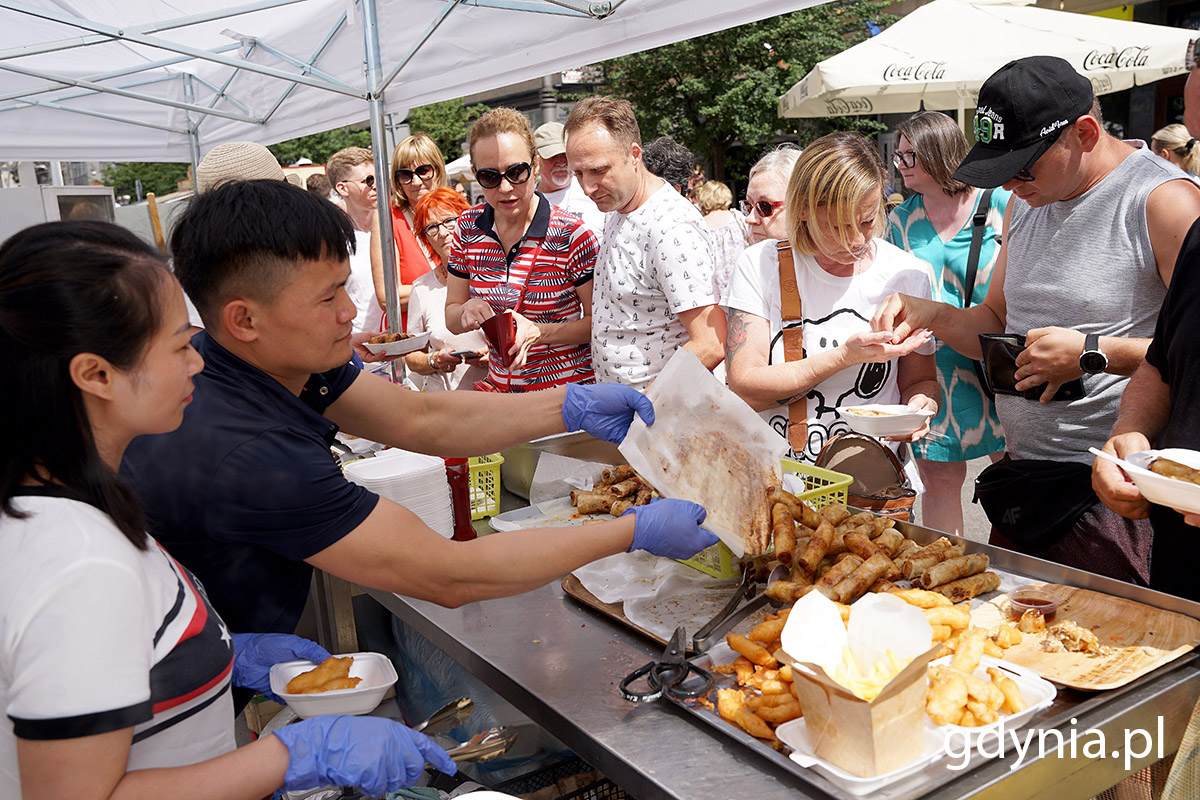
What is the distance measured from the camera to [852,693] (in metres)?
1.26

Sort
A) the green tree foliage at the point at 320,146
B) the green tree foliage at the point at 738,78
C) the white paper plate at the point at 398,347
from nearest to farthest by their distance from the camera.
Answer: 1. the white paper plate at the point at 398,347
2. the green tree foliage at the point at 738,78
3. the green tree foliage at the point at 320,146

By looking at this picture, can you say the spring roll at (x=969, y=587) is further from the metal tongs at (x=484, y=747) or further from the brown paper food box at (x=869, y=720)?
the metal tongs at (x=484, y=747)

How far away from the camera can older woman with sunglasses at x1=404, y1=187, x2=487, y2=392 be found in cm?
371

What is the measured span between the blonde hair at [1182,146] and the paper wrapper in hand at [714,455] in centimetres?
599

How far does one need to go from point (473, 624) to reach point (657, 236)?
69.7 inches

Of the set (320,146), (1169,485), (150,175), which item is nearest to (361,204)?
(1169,485)

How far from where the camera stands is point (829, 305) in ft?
9.93

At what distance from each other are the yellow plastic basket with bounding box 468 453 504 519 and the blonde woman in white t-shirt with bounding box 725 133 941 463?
88 centimetres

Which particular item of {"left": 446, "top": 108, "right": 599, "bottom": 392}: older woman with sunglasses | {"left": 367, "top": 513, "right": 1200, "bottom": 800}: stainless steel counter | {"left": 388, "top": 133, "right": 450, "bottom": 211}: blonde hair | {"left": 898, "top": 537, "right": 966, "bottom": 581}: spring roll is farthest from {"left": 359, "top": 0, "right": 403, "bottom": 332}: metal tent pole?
{"left": 898, "top": 537, "right": 966, "bottom": 581}: spring roll

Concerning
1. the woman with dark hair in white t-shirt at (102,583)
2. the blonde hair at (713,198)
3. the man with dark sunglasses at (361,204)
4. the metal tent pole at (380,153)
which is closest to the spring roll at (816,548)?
the woman with dark hair in white t-shirt at (102,583)

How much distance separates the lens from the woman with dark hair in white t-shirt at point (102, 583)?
1098mm

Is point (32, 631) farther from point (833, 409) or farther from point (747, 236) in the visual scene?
point (747, 236)

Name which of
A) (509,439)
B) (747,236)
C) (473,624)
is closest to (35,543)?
(473,624)

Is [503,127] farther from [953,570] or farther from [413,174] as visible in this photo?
[953,570]
